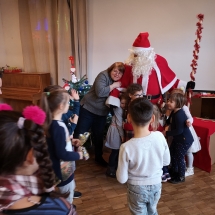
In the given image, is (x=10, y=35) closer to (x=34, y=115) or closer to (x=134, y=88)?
(x=134, y=88)

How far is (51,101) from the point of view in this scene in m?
1.36

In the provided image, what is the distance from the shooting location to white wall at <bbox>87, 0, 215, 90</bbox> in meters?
3.26

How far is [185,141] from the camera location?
7.18 ft

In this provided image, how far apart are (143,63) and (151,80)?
19 centimetres

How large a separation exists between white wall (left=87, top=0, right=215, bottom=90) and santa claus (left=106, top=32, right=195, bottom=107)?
4.28 feet

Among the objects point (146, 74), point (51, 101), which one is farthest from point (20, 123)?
point (146, 74)

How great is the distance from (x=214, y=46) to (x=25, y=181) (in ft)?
10.9

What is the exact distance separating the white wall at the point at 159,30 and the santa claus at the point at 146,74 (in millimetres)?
1303

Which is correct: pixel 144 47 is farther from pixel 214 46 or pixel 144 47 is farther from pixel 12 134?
pixel 12 134

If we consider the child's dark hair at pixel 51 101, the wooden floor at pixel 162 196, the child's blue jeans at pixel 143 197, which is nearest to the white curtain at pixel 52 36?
the wooden floor at pixel 162 196

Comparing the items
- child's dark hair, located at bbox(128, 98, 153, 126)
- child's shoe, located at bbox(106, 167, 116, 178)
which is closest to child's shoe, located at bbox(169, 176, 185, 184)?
child's shoe, located at bbox(106, 167, 116, 178)

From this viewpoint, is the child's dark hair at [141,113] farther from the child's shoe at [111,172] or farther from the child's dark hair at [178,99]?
the child's shoe at [111,172]

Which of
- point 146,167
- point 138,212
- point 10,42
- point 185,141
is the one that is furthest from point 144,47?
point 10,42

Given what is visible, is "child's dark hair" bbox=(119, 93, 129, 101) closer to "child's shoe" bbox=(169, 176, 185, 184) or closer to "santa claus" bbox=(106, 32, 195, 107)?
"santa claus" bbox=(106, 32, 195, 107)
